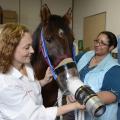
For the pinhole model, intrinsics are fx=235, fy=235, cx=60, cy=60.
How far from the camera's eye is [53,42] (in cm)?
115

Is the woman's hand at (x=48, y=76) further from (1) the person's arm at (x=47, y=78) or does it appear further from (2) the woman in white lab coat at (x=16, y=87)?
(2) the woman in white lab coat at (x=16, y=87)

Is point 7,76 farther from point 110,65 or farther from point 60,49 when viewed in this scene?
point 110,65

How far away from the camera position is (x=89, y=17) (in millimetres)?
4559

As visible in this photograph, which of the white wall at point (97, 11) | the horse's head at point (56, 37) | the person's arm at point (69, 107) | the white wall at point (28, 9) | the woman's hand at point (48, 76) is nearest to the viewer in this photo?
the person's arm at point (69, 107)

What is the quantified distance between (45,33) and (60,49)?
123 millimetres

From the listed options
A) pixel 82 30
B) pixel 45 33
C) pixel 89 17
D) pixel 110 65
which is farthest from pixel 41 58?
pixel 82 30

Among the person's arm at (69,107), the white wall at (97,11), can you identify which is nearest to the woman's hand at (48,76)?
the person's arm at (69,107)

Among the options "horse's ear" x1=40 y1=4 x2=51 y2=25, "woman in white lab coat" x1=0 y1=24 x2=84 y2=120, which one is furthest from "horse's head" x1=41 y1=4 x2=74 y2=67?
"woman in white lab coat" x1=0 y1=24 x2=84 y2=120

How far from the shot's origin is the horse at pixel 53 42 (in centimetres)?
114

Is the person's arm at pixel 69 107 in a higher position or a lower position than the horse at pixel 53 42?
lower

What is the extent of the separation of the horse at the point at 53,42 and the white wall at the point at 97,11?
240 cm

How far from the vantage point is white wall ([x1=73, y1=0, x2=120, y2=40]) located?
142 inches

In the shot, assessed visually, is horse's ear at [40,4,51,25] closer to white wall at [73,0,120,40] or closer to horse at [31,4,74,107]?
horse at [31,4,74,107]

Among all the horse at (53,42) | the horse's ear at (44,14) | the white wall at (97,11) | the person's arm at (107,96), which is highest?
the white wall at (97,11)
